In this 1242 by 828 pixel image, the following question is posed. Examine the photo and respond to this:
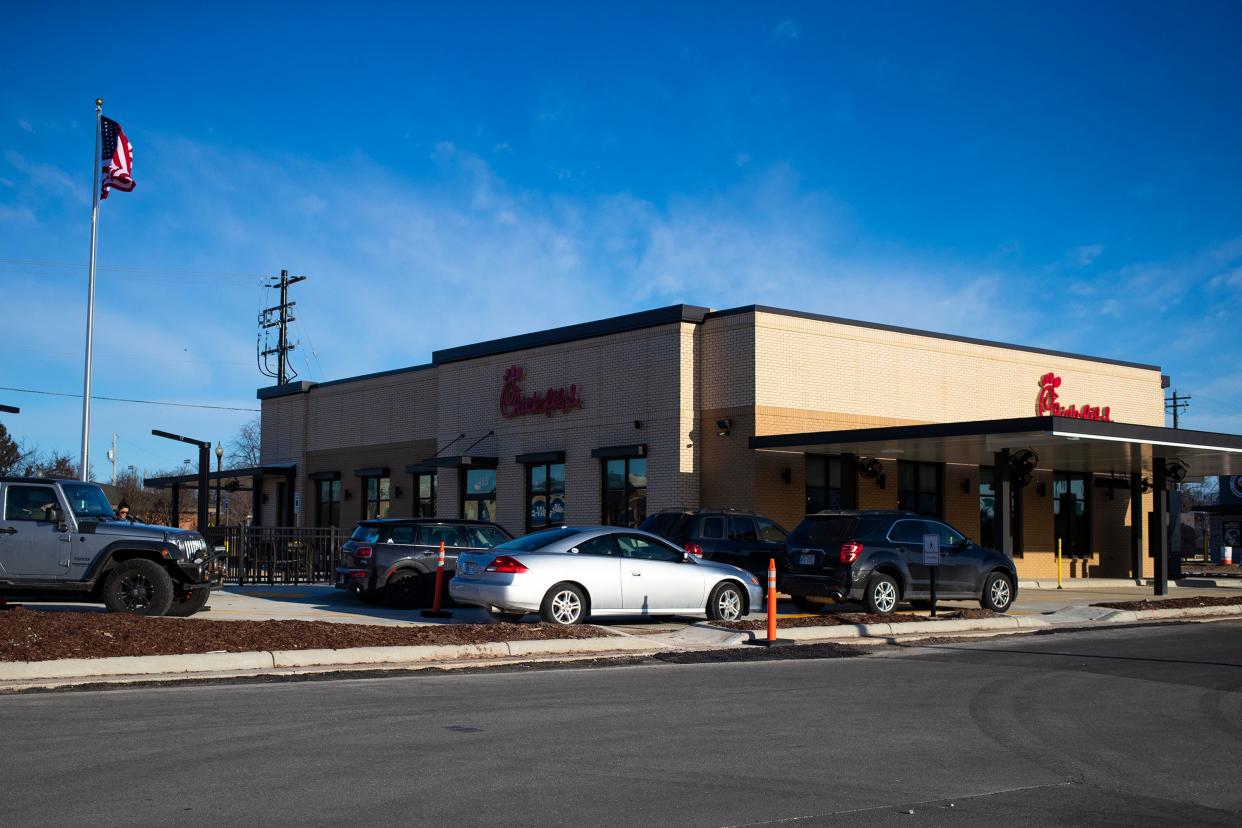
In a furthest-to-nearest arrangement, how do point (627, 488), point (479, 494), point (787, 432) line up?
point (479, 494) → point (627, 488) → point (787, 432)

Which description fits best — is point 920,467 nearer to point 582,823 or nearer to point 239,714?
point 239,714

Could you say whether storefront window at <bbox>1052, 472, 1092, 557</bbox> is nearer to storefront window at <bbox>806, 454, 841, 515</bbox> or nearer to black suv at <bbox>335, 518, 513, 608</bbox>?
storefront window at <bbox>806, 454, 841, 515</bbox>

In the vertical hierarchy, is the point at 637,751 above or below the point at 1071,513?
below

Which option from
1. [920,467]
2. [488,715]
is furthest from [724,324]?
[488,715]

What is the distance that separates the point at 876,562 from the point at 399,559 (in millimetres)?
7424

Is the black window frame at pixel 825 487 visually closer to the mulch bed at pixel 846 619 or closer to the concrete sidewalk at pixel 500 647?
the concrete sidewalk at pixel 500 647

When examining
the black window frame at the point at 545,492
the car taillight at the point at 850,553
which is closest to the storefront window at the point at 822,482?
the black window frame at the point at 545,492

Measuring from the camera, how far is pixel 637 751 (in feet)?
27.2

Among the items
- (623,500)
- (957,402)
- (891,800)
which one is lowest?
(891,800)

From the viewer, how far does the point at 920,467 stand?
107ft

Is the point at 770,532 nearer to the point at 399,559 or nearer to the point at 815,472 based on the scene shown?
the point at 399,559

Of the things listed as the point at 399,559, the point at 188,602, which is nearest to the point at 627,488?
the point at 399,559

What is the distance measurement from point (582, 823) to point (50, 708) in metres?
5.45

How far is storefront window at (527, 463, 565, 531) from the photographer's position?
110 ft
